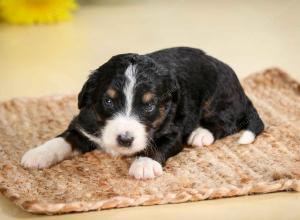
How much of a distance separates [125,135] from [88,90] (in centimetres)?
47

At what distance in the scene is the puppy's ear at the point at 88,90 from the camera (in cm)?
381

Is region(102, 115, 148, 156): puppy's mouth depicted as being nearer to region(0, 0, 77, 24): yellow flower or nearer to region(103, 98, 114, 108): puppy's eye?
region(103, 98, 114, 108): puppy's eye

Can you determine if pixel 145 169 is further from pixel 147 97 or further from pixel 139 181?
pixel 147 97

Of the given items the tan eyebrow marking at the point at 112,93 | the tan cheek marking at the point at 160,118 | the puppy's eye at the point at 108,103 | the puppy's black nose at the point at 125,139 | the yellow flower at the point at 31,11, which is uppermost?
the yellow flower at the point at 31,11

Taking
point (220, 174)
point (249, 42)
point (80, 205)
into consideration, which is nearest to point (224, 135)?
point (220, 174)

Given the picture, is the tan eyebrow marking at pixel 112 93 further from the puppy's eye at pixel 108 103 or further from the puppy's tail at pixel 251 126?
the puppy's tail at pixel 251 126

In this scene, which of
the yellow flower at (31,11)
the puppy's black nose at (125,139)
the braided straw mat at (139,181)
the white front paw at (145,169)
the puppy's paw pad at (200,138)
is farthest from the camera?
the yellow flower at (31,11)

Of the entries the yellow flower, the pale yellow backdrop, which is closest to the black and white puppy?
the pale yellow backdrop

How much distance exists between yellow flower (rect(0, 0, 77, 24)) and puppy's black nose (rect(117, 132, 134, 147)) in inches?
195

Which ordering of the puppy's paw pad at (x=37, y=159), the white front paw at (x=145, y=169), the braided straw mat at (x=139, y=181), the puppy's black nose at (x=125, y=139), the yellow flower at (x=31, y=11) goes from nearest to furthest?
the braided straw mat at (x=139, y=181) < the puppy's black nose at (x=125, y=139) < the white front paw at (x=145, y=169) < the puppy's paw pad at (x=37, y=159) < the yellow flower at (x=31, y=11)

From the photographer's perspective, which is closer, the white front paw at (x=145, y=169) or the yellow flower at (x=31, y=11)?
the white front paw at (x=145, y=169)

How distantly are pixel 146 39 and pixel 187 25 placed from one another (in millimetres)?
1027

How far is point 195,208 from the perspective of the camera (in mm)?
3344

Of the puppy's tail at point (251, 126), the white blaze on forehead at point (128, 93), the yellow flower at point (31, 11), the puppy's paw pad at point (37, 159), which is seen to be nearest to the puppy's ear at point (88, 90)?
the white blaze on forehead at point (128, 93)
